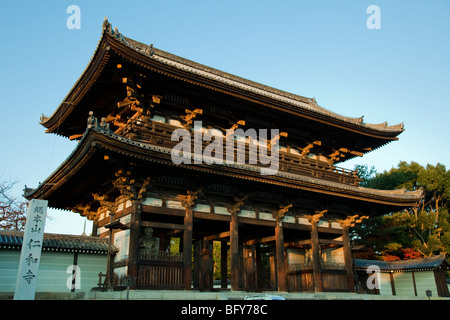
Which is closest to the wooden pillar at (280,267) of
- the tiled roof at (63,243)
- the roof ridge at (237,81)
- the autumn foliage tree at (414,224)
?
the roof ridge at (237,81)

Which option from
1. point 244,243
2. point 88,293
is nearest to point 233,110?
point 244,243

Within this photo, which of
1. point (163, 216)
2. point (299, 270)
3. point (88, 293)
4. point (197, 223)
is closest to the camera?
point (88, 293)

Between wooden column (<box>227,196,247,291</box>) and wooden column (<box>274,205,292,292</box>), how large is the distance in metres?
2.30

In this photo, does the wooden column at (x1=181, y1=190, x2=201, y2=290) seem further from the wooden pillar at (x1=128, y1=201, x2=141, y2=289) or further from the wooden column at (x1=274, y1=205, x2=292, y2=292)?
the wooden column at (x1=274, y1=205, x2=292, y2=292)

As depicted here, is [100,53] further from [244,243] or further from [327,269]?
[327,269]

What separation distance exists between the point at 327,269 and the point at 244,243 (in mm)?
4724

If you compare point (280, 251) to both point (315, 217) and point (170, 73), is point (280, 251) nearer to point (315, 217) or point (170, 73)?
point (315, 217)

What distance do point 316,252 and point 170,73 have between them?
11.4m

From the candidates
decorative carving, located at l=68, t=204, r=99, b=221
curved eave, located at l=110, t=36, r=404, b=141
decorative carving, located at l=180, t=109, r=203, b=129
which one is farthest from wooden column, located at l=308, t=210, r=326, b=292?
decorative carving, located at l=68, t=204, r=99, b=221

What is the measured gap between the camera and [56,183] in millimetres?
15250

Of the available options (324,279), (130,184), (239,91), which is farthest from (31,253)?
(324,279)

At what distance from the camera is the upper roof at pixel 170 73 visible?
1423 cm

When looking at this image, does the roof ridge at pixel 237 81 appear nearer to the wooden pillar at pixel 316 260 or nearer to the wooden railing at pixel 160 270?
the wooden pillar at pixel 316 260

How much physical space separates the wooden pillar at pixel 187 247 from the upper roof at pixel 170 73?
5.77 metres
